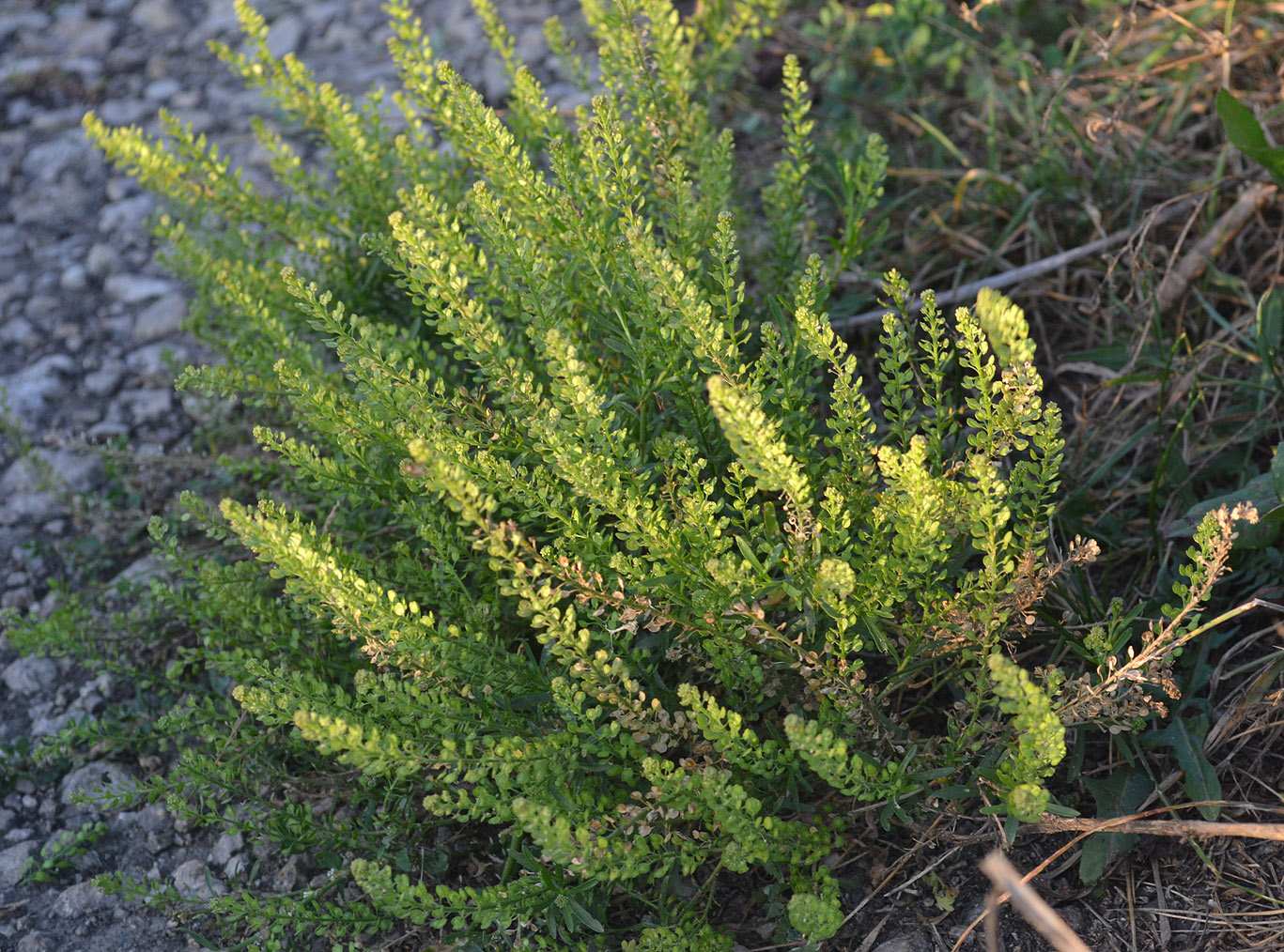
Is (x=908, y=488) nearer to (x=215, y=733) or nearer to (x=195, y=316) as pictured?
(x=215, y=733)

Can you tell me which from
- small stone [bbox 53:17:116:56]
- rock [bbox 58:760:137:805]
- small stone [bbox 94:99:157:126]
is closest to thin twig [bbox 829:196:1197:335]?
rock [bbox 58:760:137:805]

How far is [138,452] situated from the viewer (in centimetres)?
346

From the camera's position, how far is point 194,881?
2455 mm

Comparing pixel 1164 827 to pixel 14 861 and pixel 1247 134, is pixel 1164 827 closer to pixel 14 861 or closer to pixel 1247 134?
pixel 1247 134

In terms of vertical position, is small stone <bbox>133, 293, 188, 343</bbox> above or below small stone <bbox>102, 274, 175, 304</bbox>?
below

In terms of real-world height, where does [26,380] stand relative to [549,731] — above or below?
above

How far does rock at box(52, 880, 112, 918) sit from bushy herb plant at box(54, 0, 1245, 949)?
0.27 metres

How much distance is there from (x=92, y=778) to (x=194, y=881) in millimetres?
439

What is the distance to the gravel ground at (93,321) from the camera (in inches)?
98.4

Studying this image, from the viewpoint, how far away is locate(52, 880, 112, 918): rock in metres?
2.42

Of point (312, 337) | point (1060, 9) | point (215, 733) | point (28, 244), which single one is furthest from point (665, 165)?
point (28, 244)

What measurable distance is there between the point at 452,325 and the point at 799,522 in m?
0.75

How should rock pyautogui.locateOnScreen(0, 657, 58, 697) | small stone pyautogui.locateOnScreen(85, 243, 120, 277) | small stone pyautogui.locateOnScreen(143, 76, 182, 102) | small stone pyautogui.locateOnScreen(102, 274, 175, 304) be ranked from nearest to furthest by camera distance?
rock pyautogui.locateOnScreen(0, 657, 58, 697)
small stone pyautogui.locateOnScreen(102, 274, 175, 304)
small stone pyautogui.locateOnScreen(85, 243, 120, 277)
small stone pyautogui.locateOnScreen(143, 76, 182, 102)

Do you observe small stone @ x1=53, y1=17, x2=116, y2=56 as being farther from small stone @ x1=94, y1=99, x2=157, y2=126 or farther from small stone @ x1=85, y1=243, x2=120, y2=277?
small stone @ x1=85, y1=243, x2=120, y2=277
